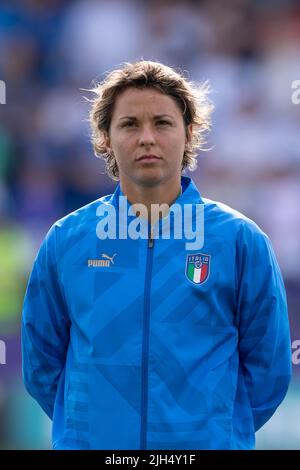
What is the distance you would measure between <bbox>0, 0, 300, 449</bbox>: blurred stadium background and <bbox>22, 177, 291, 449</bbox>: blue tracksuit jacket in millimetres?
3058

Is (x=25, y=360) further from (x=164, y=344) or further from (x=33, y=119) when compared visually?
(x=33, y=119)

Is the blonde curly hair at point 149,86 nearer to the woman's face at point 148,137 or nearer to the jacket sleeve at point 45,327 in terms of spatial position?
the woman's face at point 148,137

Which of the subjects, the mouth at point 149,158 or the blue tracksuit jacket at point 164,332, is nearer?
the blue tracksuit jacket at point 164,332

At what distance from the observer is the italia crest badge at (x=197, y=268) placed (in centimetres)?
235

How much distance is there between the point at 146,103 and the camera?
2.48 m

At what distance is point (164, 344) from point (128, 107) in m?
0.71

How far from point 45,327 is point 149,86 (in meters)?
0.77

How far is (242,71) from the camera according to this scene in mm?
6398

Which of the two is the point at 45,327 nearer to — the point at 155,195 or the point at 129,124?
the point at 155,195
